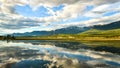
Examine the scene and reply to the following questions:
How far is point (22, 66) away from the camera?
3500 cm

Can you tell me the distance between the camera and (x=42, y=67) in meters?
33.9

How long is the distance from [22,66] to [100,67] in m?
12.3

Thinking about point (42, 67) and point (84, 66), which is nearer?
point (42, 67)

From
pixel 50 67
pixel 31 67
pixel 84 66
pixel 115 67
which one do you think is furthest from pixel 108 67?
pixel 31 67

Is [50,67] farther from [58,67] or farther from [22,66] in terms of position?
[22,66]

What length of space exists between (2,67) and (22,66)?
326cm

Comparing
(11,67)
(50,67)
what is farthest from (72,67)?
(11,67)

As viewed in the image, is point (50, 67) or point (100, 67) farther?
point (100, 67)

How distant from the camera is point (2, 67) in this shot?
3306 centimetres

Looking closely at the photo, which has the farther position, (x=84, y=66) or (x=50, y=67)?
(x=84, y=66)

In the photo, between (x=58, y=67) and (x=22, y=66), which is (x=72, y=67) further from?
(x=22, y=66)

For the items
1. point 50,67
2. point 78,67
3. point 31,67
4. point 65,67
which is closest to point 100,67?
point 78,67

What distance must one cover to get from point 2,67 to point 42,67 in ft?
19.3

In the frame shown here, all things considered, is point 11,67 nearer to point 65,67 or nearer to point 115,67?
point 65,67
